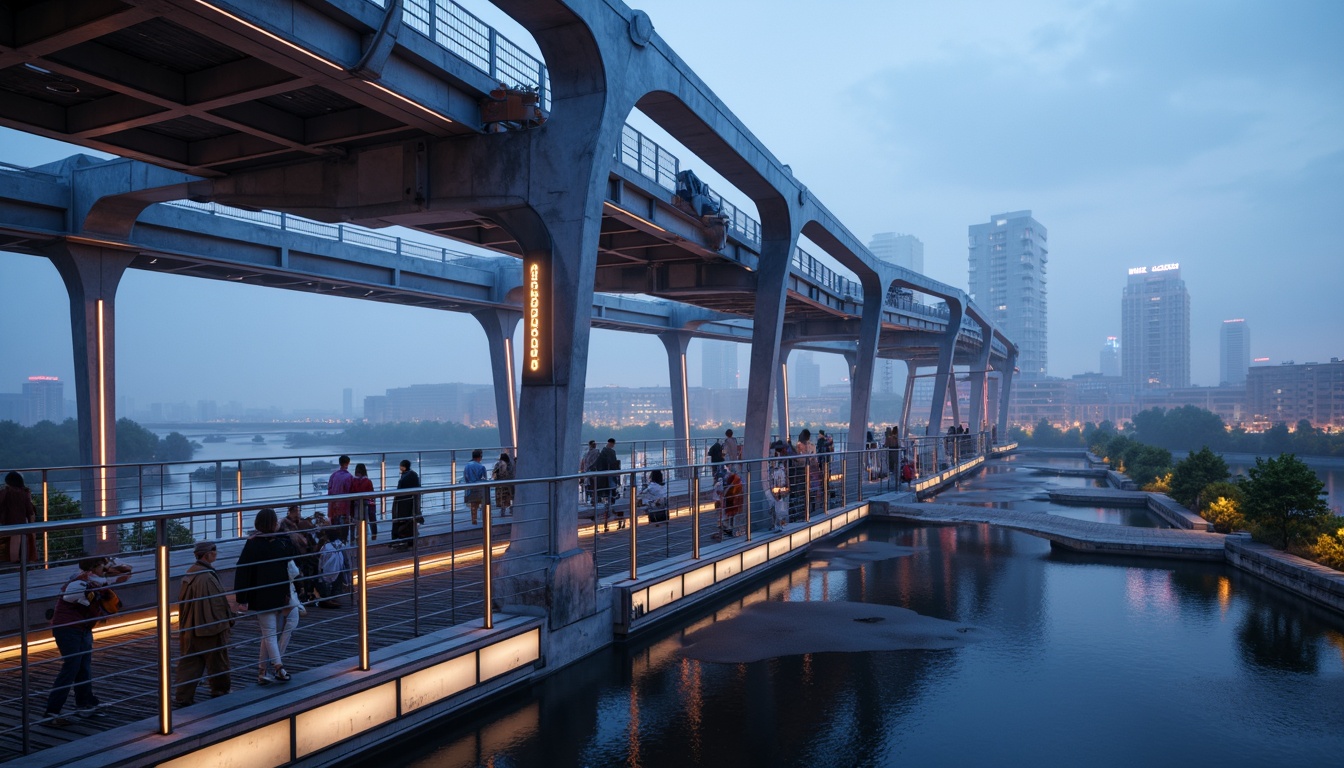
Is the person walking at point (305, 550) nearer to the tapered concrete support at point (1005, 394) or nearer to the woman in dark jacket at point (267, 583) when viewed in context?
the woman in dark jacket at point (267, 583)

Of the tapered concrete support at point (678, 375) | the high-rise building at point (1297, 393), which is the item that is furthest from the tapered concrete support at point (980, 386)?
the high-rise building at point (1297, 393)

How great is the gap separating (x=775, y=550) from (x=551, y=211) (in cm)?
767

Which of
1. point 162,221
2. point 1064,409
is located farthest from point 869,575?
point 1064,409

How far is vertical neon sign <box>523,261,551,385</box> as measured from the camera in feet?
34.2

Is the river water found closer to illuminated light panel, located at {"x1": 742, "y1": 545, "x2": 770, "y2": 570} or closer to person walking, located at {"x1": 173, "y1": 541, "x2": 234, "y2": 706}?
illuminated light panel, located at {"x1": 742, "y1": 545, "x2": 770, "y2": 570}

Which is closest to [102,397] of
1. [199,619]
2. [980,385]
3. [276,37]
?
[276,37]

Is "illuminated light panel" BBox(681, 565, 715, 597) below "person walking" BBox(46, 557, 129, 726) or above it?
below

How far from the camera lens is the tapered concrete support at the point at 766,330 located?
783 inches

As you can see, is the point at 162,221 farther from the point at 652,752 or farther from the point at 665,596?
the point at 652,752

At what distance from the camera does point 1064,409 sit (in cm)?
14725

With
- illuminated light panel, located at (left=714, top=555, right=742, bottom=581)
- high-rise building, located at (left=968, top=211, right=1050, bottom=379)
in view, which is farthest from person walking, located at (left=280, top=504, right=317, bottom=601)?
high-rise building, located at (left=968, top=211, right=1050, bottom=379)

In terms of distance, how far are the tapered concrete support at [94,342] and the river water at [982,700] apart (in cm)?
1370

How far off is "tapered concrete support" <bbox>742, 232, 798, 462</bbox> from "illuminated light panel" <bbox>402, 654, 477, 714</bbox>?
42.3ft

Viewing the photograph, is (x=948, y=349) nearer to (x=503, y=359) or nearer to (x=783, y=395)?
(x=783, y=395)
